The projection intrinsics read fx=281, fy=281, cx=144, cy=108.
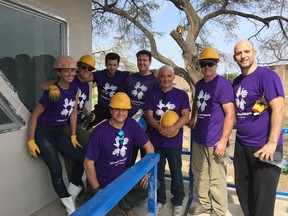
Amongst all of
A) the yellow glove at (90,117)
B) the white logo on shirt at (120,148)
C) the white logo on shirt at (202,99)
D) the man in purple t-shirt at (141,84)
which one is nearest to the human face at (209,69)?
the white logo on shirt at (202,99)

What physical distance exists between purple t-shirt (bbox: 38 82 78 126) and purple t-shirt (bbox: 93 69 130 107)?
882 mm

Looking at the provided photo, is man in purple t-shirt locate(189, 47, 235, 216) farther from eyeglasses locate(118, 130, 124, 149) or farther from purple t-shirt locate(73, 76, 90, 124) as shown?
purple t-shirt locate(73, 76, 90, 124)

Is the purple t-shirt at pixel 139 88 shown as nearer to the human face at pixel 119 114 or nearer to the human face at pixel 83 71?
the human face at pixel 83 71

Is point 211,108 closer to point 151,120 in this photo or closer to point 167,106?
point 167,106

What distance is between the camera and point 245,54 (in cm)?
254

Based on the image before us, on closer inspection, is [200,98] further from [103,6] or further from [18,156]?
[103,6]

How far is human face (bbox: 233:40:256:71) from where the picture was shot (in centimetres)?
254

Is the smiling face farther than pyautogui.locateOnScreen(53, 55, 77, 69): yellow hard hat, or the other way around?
the smiling face

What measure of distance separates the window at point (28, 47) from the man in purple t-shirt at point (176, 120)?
4.50 ft

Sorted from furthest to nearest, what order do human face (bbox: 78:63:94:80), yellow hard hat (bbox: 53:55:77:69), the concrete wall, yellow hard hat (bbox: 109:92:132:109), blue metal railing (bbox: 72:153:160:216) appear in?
human face (bbox: 78:63:94:80) < yellow hard hat (bbox: 53:55:77:69) < the concrete wall < yellow hard hat (bbox: 109:92:132:109) < blue metal railing (bbox: 72:153:160:216)

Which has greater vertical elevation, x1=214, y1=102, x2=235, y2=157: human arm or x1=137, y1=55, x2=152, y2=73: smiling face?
x1=137, y1=55, x2=152, y2=73: smiling face

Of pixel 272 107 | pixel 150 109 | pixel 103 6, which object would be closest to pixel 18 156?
pixel 150 109

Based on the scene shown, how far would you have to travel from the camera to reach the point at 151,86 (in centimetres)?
356

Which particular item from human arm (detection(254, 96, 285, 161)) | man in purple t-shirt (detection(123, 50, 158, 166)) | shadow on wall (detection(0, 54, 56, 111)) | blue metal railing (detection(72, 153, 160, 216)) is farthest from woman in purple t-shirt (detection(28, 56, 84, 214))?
human arm (detection(254, 96, 285, 161))
